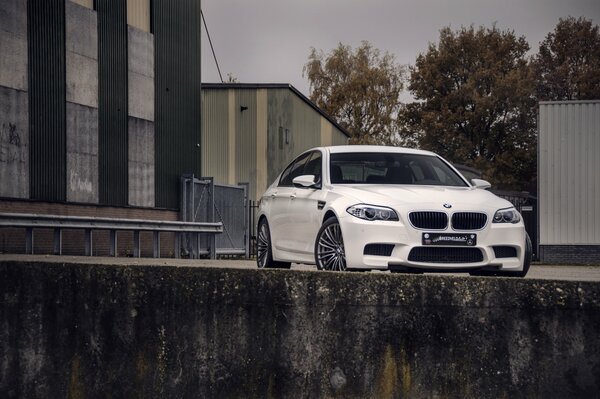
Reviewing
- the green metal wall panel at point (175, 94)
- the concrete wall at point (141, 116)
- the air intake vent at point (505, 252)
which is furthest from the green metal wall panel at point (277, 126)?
the air intake vent at point (505, 252)

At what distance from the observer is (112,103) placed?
85.3 ft

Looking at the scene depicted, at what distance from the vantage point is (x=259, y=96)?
3928 centimetres

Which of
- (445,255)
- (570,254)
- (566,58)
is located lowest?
(570,254)

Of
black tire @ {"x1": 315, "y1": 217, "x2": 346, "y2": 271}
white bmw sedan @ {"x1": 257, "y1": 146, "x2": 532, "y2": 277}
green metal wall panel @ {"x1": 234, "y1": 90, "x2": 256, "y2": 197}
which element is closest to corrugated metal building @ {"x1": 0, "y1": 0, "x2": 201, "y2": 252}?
green metal wall panel @ {"x1": 234, "y1": 90, "x2": 256, "y2": 197}

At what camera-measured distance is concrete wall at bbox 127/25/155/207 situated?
27000 millimetres

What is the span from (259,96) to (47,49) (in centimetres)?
1678

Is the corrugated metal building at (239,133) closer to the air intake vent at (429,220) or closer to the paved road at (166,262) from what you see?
the paved road at (166,262)

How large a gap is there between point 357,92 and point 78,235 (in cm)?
4387

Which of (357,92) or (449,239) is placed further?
(357,92)

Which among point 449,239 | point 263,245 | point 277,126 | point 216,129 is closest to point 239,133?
point 216,129

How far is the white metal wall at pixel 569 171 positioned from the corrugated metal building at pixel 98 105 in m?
11.5

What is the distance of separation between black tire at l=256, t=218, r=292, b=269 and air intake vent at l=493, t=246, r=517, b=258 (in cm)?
295

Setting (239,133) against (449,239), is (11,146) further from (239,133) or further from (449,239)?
(239,133)

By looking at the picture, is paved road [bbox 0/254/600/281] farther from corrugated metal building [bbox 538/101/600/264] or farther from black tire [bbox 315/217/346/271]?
corrugated metal building [bbox 538/101/600/264]
